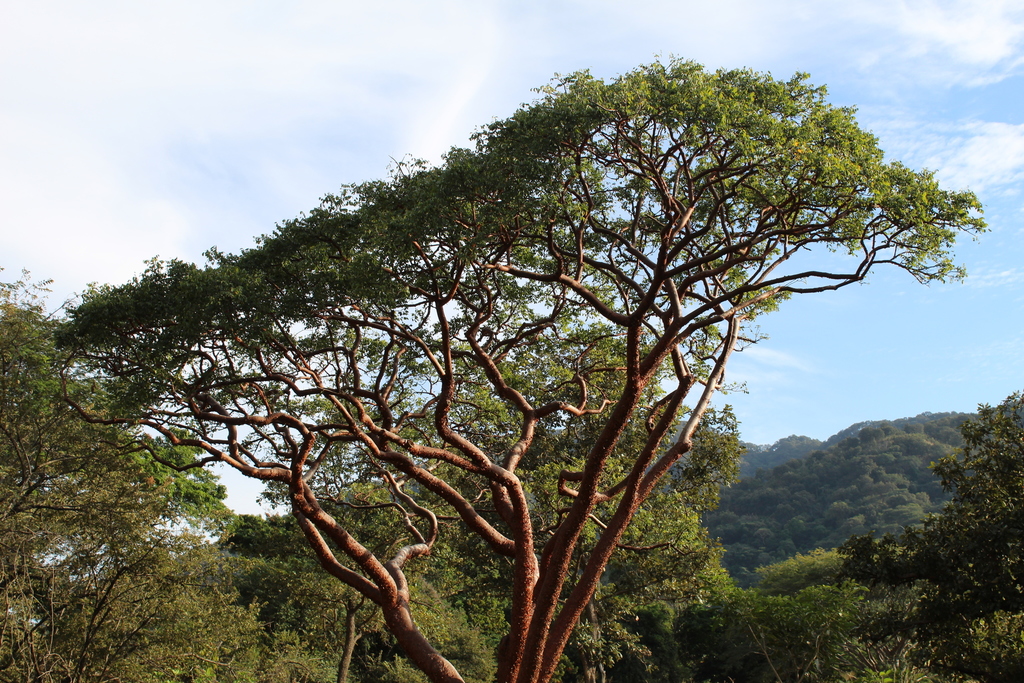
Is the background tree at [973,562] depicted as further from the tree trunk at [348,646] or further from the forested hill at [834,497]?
the forested hill at [834,497]

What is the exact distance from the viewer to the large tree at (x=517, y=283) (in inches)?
304

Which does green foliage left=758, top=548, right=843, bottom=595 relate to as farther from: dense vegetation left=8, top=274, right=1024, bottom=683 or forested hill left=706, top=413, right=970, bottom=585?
forested hill left=706, top=413, right=970, bottom=585

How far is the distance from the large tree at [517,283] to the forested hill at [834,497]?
38.7 m

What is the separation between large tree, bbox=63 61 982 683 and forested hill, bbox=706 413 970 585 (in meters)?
38.7

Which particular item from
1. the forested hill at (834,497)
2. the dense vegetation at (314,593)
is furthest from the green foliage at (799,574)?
the forested hill at (834,497)

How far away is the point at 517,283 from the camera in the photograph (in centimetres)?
997

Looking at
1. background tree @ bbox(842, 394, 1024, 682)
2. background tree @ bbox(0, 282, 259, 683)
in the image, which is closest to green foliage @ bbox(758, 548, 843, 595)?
background tree @ bbox(842, 394, 1024, 682)

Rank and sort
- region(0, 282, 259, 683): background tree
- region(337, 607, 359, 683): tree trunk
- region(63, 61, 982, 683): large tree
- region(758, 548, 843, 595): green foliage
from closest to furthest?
region(63, 61, 982, 683): large tree
region(0, 282, 259, 683): background tree
region(337, 607, 359, 683): tree trunk
region(758, 548, 843, 595): green foliage

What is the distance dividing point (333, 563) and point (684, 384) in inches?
187

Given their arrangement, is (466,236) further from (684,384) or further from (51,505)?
(51,505)

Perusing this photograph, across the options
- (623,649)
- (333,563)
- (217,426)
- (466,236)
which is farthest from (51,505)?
(623,649)

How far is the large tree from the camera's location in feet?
25.3

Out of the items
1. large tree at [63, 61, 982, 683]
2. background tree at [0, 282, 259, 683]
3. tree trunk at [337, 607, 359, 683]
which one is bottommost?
tree trunk at [337, 607, 359, 683]

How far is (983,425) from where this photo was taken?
9.96 meters
